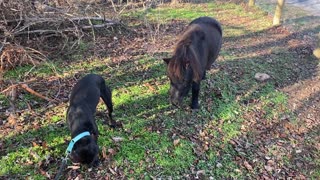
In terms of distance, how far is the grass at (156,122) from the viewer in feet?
15.2

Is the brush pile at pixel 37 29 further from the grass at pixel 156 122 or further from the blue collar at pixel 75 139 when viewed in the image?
the blue collar at pixel 75 139

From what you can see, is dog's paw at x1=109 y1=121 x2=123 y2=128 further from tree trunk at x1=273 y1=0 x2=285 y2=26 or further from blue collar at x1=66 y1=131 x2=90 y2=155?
tree trunk at x1=273 y1=0 x2=285 y2=26

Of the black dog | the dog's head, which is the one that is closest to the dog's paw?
the black dog

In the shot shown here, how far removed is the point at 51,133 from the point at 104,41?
4.28 meters

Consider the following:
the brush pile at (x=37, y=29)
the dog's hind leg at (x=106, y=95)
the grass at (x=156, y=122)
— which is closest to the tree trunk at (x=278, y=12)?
the grass at (x=156, y=122)

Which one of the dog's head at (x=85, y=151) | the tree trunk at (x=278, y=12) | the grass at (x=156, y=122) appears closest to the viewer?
the dog's head at (x=85, y=151)

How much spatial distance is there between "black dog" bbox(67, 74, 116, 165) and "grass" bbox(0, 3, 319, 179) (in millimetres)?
511

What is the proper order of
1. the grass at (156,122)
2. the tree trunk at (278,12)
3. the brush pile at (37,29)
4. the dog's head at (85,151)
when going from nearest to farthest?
1. the dog's head at (85,151)
2. the grass at (156,122)
3. the brush pile at (37,29)
4. the tree trunk at (278,12)

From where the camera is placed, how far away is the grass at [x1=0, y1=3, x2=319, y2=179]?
182 inches

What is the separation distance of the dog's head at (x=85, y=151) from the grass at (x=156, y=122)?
1.40ft

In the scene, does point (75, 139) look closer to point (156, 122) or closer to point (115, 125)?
point (115, 125)

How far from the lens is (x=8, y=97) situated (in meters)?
5.75

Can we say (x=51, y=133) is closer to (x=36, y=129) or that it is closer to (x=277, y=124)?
(x=36, y=129)

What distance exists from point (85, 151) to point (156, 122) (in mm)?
1947
